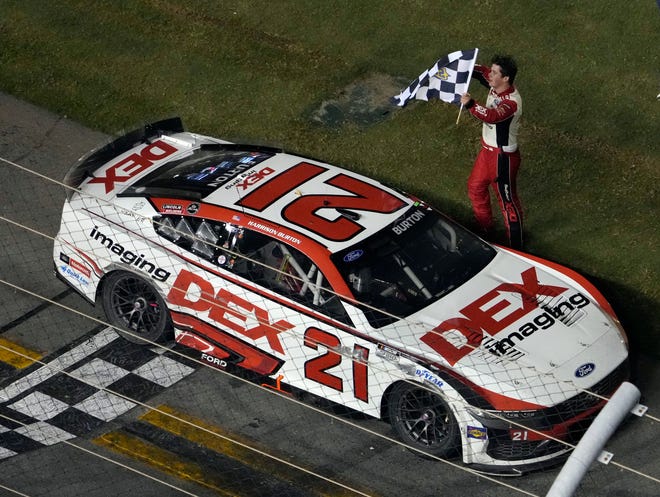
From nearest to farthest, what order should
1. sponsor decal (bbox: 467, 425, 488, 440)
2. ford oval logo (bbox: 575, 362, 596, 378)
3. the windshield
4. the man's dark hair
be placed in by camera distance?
sponsor decal (bbox: 467, 425, 488, 440) → ford oval logo (bbox: 575, 362, 596, 378) → the windshield → the man's dark hair

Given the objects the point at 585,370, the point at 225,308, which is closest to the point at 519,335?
the point at 585,370

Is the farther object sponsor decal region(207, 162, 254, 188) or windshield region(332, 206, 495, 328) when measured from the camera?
sponsor decal region(207, 162, 254, 188)

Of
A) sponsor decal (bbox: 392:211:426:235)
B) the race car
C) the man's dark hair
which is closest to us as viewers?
the race car

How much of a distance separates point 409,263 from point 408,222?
393 mm

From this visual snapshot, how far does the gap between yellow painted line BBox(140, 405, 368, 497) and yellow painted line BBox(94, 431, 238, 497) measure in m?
0.22

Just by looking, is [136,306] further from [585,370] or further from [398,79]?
[398,79]

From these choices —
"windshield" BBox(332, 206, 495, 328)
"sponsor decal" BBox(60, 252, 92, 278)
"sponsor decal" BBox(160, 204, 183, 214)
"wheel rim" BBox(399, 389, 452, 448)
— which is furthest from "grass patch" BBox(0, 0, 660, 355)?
"wheel rim" BBox(399, 389, 452, 448)

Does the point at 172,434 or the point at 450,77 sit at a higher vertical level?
the point at 450,77

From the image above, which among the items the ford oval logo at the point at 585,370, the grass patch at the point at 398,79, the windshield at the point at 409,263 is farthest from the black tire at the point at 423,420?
the grass patch at the point at 398,79

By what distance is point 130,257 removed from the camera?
882 cm

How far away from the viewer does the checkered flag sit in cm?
954

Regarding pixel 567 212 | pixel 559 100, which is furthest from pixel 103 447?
pixel 559 100

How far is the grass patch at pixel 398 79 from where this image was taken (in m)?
11.0

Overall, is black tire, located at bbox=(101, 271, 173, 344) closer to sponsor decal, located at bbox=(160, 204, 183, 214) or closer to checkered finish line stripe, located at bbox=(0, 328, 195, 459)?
checkered finish line stripe, located at bbox=(0, 328, 195, 459)
